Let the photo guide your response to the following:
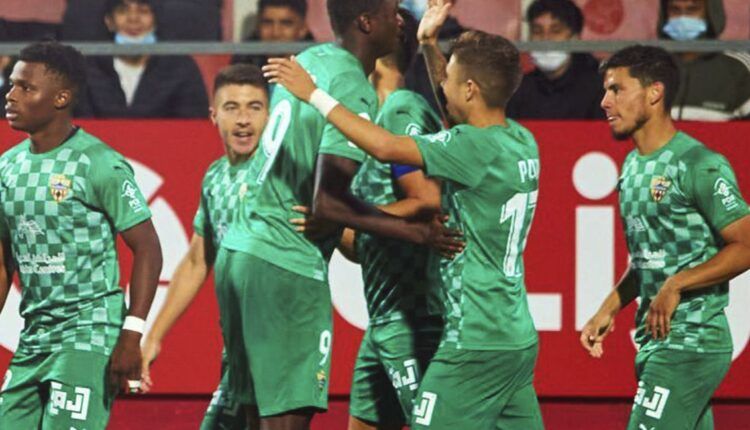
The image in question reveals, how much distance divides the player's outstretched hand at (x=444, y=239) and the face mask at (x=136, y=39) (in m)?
4.28

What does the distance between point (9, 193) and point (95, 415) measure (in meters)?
0.89

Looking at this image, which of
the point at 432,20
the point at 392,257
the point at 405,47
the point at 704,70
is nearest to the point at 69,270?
the point at 392,257

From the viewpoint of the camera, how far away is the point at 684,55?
9305mm

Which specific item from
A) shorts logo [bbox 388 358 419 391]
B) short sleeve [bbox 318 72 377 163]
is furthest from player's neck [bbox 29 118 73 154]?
shorts logo [bbox 388 358 419 391]

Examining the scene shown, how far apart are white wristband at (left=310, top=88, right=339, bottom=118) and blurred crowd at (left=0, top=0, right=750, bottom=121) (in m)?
3.93

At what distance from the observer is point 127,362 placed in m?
5.73

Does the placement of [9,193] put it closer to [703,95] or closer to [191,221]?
[191,221]

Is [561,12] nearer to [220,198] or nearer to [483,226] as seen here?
[220,198]

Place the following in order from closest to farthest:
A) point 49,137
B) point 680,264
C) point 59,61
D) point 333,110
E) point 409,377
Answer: point 333,110
point 49,137
point 59,61
point 680,264
point 409,377

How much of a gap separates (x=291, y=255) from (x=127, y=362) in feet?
2.54

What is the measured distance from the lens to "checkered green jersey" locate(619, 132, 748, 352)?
616 cm

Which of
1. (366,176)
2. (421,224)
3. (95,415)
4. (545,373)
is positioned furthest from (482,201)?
(545,373)

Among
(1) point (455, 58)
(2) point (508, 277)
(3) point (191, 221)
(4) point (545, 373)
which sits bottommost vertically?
(4) point (545, 373)

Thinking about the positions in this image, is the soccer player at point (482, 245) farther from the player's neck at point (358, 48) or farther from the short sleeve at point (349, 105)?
the player's neck at point (358, 48)
